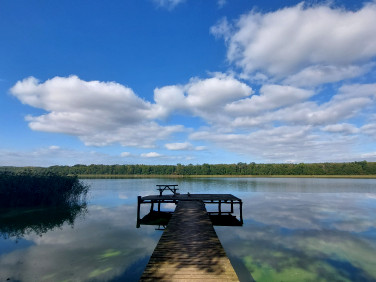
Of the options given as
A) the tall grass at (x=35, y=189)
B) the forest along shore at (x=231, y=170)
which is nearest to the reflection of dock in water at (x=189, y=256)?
the tall grass at (x=35, y=189)

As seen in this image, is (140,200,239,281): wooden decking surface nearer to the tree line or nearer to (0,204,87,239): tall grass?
(0,204,87,239): tall grass

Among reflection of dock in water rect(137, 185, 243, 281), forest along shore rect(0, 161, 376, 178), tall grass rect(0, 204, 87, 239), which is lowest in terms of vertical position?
tall grass rect(0, 204, 87, 239)

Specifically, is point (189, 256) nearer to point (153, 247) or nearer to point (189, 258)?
point (189, 258)

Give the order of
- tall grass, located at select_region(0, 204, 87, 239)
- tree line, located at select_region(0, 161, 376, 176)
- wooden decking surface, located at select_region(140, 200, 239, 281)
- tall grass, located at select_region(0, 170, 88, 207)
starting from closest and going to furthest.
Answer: wooden decking surface, located at select_region(140, 200, 239, 281), tall grass, located at select_region(0, 204, 87, 239), tall grass, located at select_region(0, 170, 88, 207), tree line, located at select_region(0, 161, 376, 176)

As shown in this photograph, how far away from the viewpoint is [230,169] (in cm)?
14138

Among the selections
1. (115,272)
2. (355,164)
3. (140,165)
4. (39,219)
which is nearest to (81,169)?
(140,165)

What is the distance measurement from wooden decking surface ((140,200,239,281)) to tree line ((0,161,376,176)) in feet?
401

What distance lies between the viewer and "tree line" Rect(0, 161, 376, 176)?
4596 inches

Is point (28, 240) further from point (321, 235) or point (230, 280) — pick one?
point (321, 235)

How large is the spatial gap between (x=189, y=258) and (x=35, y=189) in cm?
2865

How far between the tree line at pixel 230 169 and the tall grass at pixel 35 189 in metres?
95.9

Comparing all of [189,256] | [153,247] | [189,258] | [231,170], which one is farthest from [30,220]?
[231,170]

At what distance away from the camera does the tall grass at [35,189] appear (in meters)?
27.2

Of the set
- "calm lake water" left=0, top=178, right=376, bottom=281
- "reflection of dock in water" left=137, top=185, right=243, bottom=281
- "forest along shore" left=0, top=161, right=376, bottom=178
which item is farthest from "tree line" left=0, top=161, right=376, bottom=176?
"reflection of dock in water" left=137, top=185, right=243, bottom=281
